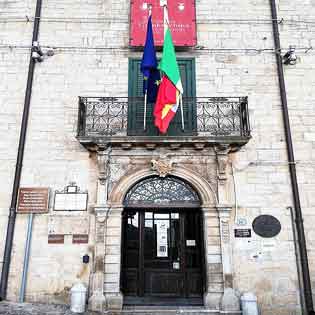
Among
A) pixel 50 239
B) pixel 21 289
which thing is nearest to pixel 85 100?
pixel 50 239

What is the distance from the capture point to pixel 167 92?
6.27 meters

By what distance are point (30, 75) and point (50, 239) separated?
12.9 ft

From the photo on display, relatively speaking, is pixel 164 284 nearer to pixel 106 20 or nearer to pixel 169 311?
pixel 169 311

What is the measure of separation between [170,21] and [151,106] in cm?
248

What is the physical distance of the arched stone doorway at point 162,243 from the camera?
6.48 m

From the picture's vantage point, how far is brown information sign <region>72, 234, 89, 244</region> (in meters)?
6.35

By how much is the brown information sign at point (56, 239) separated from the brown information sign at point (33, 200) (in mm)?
565

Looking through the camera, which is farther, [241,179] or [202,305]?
[241,179]

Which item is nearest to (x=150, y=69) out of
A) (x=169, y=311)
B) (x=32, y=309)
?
(x=169, y=311)

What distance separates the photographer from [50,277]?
243 inches

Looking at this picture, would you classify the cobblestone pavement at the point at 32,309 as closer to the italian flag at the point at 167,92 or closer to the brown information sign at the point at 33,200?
the brown information sign at the point at 33,200

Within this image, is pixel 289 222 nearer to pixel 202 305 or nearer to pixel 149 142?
pixel 202 305

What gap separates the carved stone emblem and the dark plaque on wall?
2.15m

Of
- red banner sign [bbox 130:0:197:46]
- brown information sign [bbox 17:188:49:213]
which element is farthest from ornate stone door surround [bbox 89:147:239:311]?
red banner sign [bbox 130:0:197:46]
